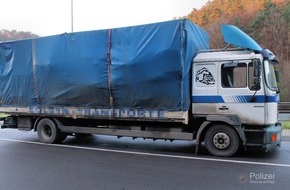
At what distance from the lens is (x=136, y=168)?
7801 millimetres

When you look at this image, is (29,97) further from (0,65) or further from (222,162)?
(222,162)

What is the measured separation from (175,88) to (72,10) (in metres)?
20.2

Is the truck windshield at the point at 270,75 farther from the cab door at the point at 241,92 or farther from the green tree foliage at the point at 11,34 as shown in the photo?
the green tree foliage at the point at 11,34

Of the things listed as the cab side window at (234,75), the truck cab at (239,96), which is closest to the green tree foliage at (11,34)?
the truck cab at (239,96)

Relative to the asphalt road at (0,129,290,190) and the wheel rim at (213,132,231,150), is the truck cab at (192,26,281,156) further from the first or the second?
the asphalt road at (0,129,290,190)

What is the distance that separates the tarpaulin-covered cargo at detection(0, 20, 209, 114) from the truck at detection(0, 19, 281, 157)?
0.03m

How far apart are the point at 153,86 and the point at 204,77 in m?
1.39

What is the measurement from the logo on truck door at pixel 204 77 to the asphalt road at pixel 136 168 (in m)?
1.87

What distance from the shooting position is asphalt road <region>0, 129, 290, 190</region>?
650 centimetres

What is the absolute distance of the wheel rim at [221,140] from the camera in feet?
29.1

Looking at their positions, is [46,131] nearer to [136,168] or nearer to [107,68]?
[107,68]
